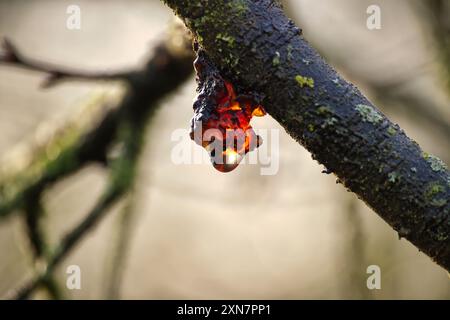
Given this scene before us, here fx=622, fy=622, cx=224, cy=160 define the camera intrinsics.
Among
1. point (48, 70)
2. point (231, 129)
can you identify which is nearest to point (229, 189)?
point (48, 70)

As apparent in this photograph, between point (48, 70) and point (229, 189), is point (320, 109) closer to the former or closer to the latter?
point (48, 70)

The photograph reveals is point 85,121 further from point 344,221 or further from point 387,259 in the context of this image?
point 387,259

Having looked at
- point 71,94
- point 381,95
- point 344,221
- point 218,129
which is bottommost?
point 218,129

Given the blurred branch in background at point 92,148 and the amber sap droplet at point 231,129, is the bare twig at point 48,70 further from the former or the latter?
the amber sap droplet at point 231,129

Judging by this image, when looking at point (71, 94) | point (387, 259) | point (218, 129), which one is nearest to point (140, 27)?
point (71, 94)

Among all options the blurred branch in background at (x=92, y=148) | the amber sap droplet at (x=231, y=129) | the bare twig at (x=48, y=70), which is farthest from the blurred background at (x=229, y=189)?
the amber sap droplet at (x=231, y=129)
